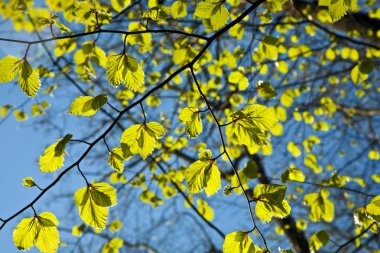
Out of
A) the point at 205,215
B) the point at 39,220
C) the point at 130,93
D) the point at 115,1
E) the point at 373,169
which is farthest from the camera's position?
the point at 373,169

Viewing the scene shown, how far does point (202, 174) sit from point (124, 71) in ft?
1.42

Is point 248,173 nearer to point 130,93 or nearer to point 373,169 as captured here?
point 130,93

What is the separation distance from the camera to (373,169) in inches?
245

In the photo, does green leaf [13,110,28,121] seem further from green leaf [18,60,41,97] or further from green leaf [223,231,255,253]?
green leaf [223,231,255,253]

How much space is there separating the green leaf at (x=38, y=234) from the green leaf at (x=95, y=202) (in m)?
0.10

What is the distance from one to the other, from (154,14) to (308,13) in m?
3.06

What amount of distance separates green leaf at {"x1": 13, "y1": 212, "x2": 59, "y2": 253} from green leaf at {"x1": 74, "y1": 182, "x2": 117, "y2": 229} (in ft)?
0.33

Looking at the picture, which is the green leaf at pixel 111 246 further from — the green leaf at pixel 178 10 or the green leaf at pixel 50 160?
the green leaf at pixel 178 10

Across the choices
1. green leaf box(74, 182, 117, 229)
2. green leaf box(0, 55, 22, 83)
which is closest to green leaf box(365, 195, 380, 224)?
green leaf box(74, 182, 117, 229)

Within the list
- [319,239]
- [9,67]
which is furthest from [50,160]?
[319,239]

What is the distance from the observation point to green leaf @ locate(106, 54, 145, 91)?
1.17m

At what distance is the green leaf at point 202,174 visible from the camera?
1133mm

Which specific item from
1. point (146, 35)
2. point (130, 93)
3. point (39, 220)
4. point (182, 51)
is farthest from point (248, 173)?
point (130, 93)

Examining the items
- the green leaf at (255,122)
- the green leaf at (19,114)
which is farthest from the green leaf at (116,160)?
the green leaf at (19,114)
